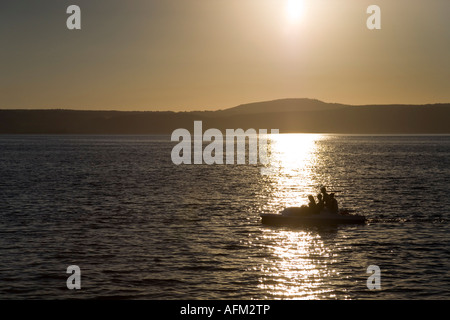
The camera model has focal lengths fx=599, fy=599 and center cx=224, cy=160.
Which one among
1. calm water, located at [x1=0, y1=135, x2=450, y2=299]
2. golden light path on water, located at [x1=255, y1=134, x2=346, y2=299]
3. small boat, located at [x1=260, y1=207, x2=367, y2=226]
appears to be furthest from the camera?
small boat, located at [x1=260, y1=207, x2=367, y2=226]

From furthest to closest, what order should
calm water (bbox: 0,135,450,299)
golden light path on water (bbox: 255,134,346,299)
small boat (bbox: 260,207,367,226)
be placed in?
1. small boat (bbox: 260,207,367,226)
2. calm water (bbox: 0,135,450,299)
3. golden light path on water (bbox: 255,134,346,299)

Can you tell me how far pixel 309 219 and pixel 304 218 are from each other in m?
0.33

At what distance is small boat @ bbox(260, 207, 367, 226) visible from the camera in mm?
39188

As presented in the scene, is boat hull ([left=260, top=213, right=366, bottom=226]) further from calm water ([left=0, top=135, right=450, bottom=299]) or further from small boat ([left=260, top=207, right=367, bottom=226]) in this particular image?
calm water ([left=0, top=135, right=450, bottom=299])

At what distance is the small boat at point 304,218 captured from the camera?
39.2 meters

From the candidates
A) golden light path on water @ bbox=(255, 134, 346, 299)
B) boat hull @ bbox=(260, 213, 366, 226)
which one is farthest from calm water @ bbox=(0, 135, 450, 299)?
boat hull @ bbox=(260, 213, 366, 226)

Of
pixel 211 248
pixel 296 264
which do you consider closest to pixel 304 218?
pixel 211 248

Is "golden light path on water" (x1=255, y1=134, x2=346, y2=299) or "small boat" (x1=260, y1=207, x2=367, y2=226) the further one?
"small boat" (x1=260, y1=207, x2=367, y2=226)

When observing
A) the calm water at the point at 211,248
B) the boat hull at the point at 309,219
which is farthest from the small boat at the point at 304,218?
the calm water at the point at 211,248

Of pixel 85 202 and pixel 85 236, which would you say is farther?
pixel 85 202
